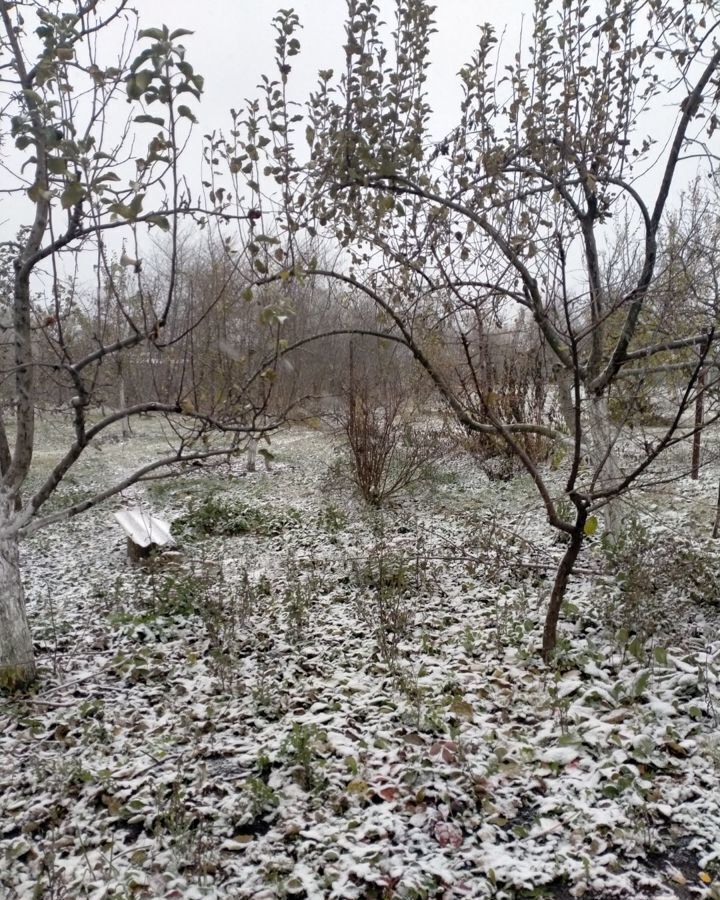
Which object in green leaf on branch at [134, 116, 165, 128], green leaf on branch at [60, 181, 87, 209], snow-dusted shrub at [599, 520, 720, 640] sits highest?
green leaf on branch at [134, 116, 165, 128]

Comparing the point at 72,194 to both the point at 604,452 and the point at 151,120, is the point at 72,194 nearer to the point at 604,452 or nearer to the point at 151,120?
the point at 151,120

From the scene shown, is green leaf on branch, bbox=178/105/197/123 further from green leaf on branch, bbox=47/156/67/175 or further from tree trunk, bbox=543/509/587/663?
tree trunk, bbox=543/509/587/663

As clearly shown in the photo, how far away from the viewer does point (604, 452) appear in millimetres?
3982

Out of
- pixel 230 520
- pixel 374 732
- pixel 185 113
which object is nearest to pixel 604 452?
pixel 374 732

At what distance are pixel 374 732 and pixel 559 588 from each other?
125 cm

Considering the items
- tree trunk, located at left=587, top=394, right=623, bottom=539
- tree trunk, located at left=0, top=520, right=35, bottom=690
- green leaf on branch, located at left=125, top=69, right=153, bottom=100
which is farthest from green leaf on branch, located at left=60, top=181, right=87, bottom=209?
tree trunk, located at left=587, top=394, right=623, bottom=539

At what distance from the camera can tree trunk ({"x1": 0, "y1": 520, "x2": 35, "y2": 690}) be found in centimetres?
328

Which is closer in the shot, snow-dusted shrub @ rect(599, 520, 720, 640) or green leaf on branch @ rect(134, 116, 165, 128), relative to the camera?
green leaf on branch @ rect(134, 116, 165, 128)

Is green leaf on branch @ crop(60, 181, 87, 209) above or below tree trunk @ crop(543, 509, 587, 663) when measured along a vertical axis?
above

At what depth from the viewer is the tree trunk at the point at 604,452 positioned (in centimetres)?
410

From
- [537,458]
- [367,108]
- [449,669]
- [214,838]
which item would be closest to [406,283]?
[367,108]

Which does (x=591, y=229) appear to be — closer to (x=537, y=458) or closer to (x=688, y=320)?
(x=688, y=320)

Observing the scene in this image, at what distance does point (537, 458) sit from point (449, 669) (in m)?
5.15

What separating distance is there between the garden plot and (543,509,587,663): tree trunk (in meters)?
0.10
